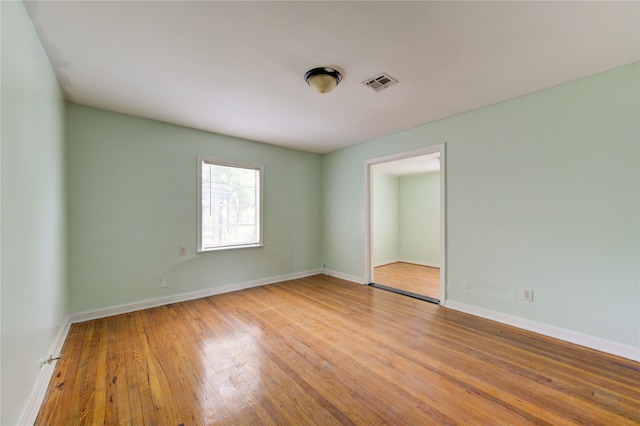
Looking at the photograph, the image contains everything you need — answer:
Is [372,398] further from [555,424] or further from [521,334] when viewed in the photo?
[521,334]

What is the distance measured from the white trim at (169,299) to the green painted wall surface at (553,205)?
2.87 meters

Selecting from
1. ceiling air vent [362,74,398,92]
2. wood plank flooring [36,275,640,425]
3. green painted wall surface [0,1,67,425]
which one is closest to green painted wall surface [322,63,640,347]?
wood plank flooring [36,275,640,425]

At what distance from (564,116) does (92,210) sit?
5.18 meters

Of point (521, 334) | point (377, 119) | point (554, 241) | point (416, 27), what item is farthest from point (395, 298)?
point (416, 27)

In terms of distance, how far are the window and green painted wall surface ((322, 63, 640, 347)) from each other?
115 inches

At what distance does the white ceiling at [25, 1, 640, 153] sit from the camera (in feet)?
5.19

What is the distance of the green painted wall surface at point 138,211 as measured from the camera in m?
2.92

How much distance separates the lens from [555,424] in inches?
57.3

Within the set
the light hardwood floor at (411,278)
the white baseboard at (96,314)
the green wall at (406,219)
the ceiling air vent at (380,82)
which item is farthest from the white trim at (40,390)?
the green wall at (406,219)

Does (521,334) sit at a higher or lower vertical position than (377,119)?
lower

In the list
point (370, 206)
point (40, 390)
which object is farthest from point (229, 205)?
point (40, 390)

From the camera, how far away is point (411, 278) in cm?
494

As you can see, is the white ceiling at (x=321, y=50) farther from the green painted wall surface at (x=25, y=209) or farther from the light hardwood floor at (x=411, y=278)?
the light hardwood floor at (x=411, y=278)

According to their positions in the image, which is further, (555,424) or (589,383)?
(589,383)
